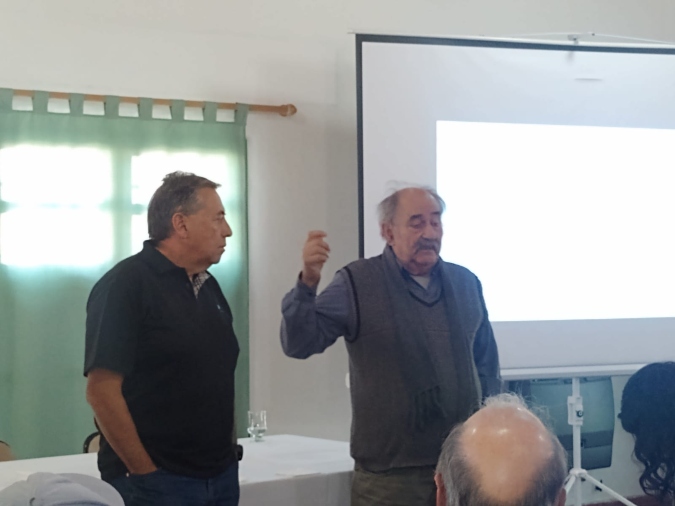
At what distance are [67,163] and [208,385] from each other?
167 cm

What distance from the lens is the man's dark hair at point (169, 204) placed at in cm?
200

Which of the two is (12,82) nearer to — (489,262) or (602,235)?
(489,262)

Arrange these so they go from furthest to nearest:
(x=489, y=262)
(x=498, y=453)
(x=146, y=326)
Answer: (x=489, y=262)
(x=146, y=326)
(x=498, y=453)

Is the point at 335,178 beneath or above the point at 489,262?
above

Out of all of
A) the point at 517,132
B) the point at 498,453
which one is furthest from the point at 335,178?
the point at 498,453

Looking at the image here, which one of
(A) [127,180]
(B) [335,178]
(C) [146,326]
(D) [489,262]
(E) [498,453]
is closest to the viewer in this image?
(E) [498,453]

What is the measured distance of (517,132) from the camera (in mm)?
3178

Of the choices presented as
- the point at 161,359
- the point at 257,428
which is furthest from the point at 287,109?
the point at 161,359

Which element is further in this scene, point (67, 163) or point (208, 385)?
point (67, 163)

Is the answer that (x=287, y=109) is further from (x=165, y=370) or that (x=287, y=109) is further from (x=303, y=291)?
(x=165, y=370)

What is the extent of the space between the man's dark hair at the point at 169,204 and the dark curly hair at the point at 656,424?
5.16ft

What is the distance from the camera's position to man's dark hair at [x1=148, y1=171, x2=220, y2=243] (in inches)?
78.7

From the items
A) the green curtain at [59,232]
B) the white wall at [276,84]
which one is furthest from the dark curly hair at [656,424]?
the green curtain at [59,232]

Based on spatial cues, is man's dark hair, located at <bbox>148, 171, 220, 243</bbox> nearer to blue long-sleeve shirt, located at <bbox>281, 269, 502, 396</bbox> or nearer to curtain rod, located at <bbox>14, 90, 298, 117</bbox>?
blue long-sleeve shirt, located at <bbox>281, 269, 502, 396</bbox>
